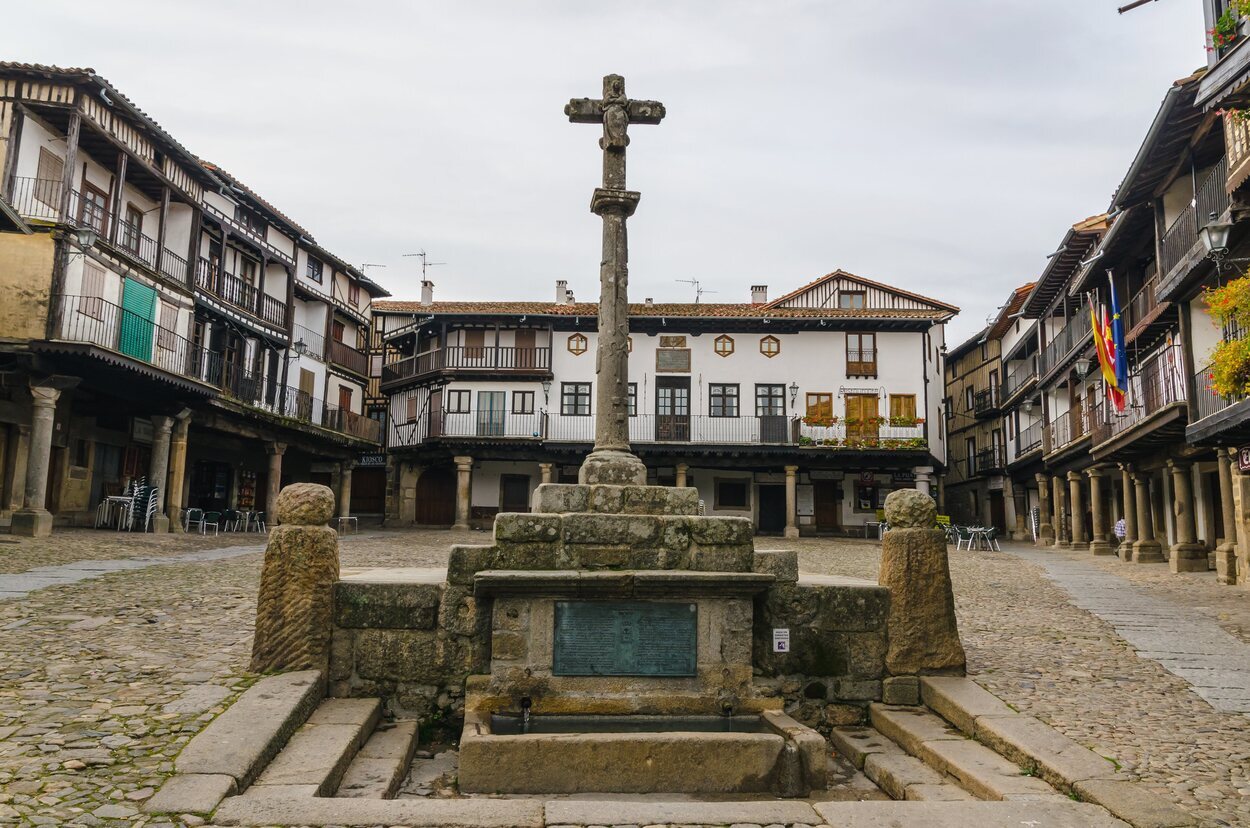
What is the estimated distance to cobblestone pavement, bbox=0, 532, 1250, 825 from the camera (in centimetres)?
394

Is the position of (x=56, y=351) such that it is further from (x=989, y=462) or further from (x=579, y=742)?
(x=989, y=462)

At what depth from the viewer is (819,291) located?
108ft

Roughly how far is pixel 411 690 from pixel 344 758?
4.14 feet

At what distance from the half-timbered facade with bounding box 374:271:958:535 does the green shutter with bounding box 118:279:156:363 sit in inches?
477

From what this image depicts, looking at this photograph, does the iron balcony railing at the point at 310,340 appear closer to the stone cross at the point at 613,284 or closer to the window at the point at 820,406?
the window at the point at 820,406

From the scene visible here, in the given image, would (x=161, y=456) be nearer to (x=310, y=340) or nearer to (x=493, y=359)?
(x=310, y=340)

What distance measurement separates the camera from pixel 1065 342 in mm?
27000

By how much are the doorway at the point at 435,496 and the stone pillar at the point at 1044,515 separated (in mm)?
22160

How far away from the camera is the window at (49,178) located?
1788cm

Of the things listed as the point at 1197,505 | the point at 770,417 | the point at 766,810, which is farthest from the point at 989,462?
the point at 766,810

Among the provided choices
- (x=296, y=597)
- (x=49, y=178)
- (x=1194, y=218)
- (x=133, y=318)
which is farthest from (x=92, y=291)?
(x=1194, y=218)

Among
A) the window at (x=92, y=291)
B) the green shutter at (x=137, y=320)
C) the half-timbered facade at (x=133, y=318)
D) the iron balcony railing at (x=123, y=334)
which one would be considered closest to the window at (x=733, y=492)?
the half-timbered facade at (x=133, y=318)

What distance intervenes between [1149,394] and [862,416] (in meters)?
12.6

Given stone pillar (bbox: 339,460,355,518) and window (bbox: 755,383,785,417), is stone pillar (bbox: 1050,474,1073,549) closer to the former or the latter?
window (bbox: 755,383,785,417)
